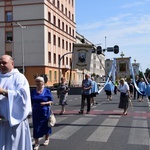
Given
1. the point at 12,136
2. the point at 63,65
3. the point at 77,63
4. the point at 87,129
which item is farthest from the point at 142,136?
the point at 63,65

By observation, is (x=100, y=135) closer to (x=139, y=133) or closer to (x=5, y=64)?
(x=139, y=133)

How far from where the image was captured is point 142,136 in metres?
8.99

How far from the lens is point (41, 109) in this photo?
7.89 meters

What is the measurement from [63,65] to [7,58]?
56.0 meters

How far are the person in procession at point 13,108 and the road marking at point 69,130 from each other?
4263 mm

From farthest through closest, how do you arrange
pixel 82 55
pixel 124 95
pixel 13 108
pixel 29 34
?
pixel 29 34 < pixel 82 55 < pixel 124 95 < pixel 13 108

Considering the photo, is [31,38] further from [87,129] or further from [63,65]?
[87,129]

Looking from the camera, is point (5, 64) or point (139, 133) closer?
point (5, 64)

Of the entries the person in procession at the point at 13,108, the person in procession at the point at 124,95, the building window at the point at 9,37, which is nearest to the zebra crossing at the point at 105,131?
the person in procession at the point at 124,95

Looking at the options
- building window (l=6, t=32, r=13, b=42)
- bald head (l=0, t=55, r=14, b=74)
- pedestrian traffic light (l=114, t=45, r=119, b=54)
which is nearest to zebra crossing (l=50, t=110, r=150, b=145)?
bald head (l=0, t=55, r=14, b=74)

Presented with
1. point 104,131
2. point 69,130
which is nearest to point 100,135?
point 104,131

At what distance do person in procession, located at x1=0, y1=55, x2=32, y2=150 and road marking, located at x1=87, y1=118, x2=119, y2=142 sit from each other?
4210mm

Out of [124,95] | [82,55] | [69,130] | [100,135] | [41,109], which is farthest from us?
[82,55]

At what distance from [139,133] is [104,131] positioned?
3.44 feet
